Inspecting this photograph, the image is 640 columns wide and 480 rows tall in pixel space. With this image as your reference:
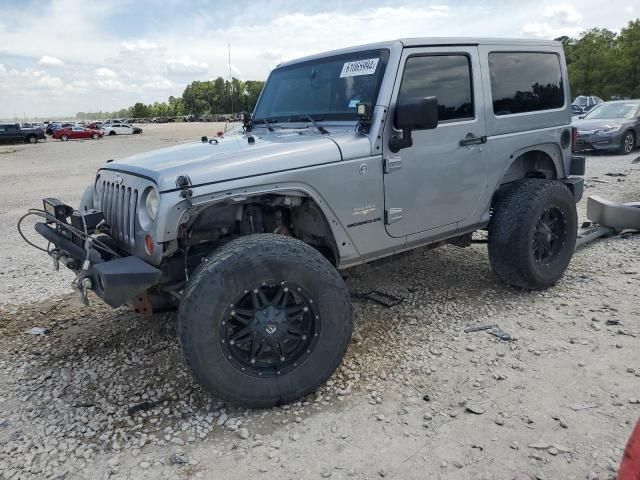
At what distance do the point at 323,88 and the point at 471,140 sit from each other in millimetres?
1215

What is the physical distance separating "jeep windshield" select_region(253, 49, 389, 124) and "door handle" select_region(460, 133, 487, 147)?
0.85 m

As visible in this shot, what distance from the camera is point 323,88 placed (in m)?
3.99

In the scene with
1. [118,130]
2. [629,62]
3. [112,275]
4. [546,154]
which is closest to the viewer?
[112,275]

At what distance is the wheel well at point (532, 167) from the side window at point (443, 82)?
88 cm

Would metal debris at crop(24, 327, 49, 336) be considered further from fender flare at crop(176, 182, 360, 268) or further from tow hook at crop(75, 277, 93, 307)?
fender flare at crop(176, 182, 360, 268)

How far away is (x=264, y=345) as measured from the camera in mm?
2979

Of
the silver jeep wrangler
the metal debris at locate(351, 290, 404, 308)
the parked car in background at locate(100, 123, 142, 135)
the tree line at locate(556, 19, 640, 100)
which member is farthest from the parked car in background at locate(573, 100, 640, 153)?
the parked car in background at locate(100, 123, 142, 135)

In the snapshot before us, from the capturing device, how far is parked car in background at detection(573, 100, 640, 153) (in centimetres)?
1311

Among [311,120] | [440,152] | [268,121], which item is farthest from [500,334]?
[268,121]

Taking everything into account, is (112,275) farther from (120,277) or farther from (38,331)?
(38,331)

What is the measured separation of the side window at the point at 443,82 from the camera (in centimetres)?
370

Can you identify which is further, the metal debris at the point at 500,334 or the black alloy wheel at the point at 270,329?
the metal debris at the point at 500,334

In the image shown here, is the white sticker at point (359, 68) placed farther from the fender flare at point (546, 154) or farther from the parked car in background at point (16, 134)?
the parked car in background at point (16, 134)

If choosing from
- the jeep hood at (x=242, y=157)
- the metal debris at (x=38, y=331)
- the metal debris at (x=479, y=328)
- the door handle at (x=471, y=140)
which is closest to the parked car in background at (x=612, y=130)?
the door handle at (x=471, y=140)
